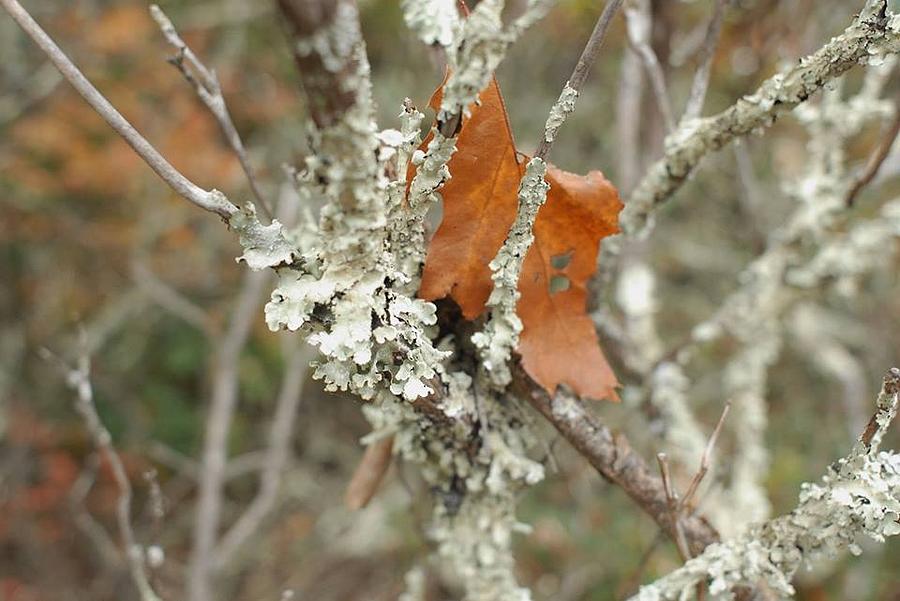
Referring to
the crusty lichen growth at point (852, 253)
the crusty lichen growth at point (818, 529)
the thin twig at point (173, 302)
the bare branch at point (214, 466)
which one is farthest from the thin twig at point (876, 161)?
the thin twig at point (173, 302)

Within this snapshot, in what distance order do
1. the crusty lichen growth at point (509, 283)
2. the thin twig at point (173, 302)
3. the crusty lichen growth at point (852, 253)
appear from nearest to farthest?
the crusty lichen growth at point (509, 283)
the crusty lichen growth at point (852, 253)
the thin twig at point (173, 302)

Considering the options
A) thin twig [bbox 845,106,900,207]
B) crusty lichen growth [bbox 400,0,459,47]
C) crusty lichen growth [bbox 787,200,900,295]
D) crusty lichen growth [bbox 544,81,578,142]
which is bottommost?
crusty lichen growth [bbox 544,81,578,142]

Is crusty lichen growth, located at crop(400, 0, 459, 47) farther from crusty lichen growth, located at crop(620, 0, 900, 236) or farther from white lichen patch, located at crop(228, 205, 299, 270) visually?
crusty lichen growth, located at crop(620, 0, 900, 236)

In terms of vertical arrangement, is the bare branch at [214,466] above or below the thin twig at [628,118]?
below

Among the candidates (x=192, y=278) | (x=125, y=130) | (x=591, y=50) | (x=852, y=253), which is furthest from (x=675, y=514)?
(x=192, y=278)

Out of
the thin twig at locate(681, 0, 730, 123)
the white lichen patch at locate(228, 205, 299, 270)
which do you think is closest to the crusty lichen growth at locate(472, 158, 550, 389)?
the white lichen patch at locate(228, 205, 299, 270)

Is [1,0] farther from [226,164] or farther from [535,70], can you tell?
[535,70]

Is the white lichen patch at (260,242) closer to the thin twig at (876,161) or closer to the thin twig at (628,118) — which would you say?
the thin twig at (876,161)

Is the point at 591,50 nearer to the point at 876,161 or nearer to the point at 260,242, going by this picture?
the point at 260,242
